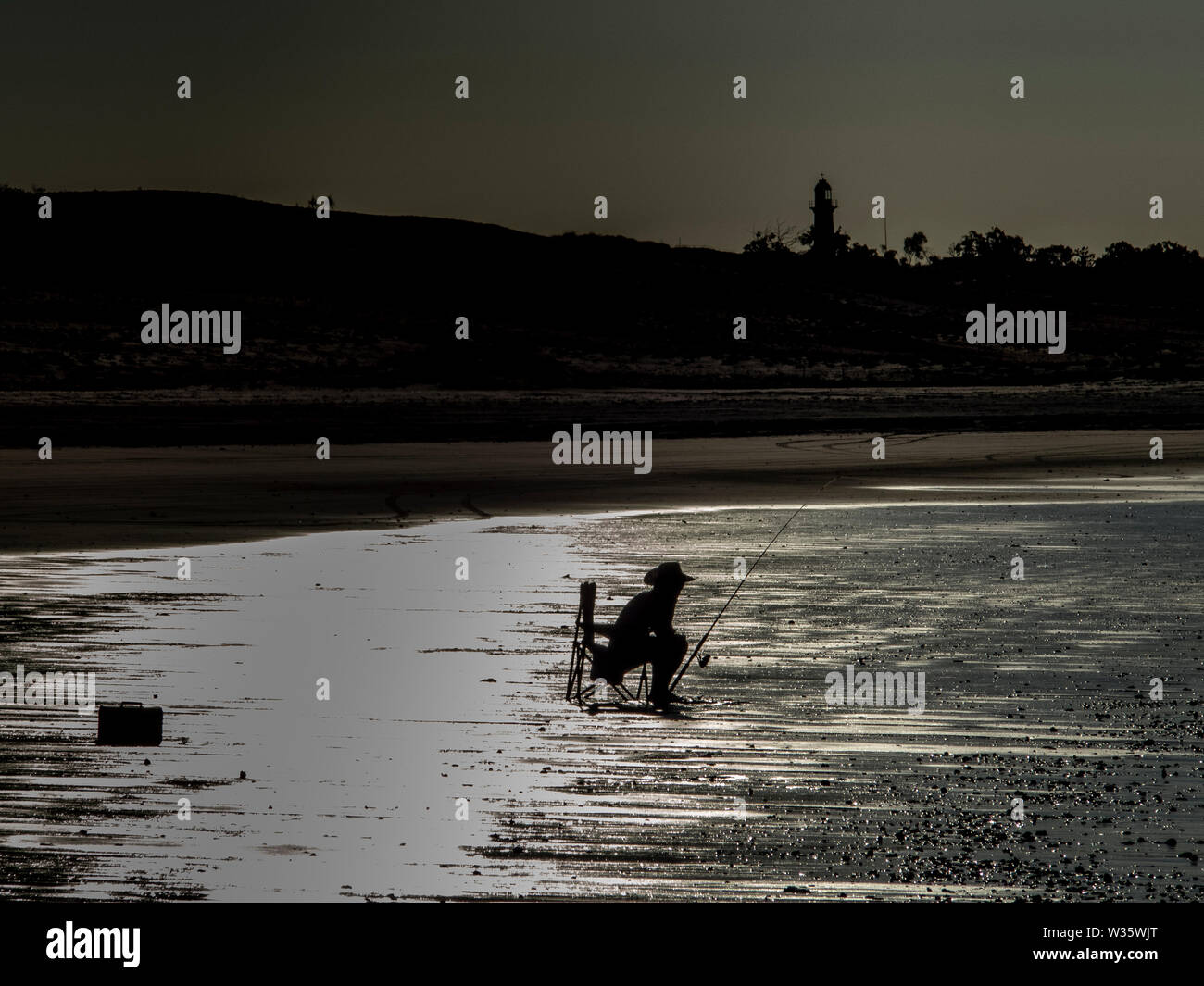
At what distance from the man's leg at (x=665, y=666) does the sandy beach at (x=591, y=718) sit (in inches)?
7.0

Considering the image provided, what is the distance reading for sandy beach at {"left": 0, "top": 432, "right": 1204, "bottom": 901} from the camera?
9.10m

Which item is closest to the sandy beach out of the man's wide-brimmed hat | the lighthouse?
the man's wide-brimmed hat

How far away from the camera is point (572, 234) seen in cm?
15938

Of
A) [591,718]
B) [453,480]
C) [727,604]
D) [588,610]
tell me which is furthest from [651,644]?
[453,480]

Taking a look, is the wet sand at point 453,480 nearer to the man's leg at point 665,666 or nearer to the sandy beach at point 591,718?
the sandy beach at point 591,718

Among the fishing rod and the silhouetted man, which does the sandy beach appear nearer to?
the fishing rod

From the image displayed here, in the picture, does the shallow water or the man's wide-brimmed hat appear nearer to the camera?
the shallow water

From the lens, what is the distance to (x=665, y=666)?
1303 centimetres

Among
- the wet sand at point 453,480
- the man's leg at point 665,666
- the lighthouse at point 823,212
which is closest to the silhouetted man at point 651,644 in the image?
the man's leg at point 665,666

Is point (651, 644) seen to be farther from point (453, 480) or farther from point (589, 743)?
point (453, 480)

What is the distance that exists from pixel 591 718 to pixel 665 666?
0.75 metres

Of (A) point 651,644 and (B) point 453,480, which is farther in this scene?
(B) point 453,480

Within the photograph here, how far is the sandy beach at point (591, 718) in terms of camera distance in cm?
910

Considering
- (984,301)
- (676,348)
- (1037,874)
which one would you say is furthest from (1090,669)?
(984,301)
